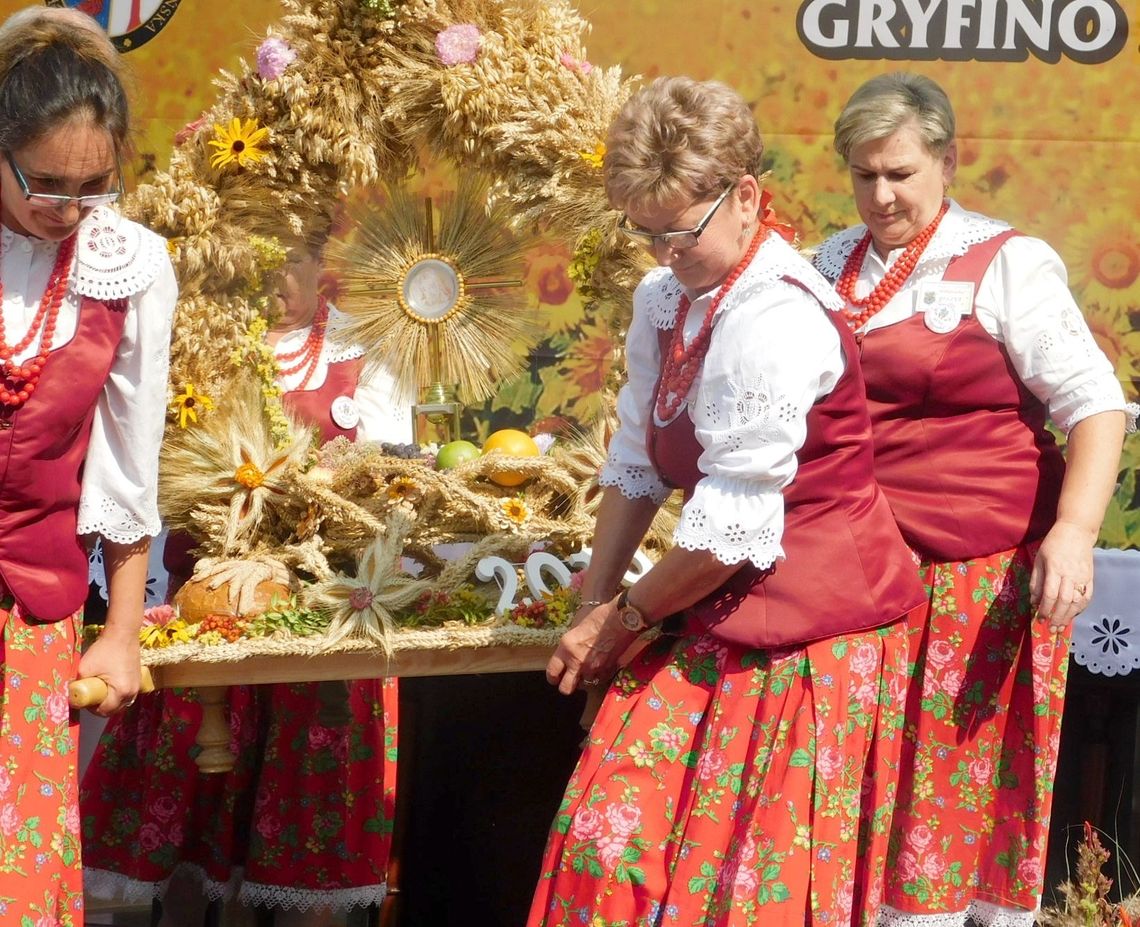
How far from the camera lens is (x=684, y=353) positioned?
7.09 ft

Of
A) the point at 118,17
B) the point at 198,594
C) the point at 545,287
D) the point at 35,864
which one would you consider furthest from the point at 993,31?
the point at 35,864

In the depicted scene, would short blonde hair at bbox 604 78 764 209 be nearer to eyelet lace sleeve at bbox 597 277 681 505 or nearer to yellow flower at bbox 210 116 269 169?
eyelet lace sleeve at bbox 597 277 681 505

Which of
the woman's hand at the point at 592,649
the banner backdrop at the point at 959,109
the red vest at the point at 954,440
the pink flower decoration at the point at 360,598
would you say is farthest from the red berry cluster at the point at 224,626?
the banner backdrop at the point at 959,109

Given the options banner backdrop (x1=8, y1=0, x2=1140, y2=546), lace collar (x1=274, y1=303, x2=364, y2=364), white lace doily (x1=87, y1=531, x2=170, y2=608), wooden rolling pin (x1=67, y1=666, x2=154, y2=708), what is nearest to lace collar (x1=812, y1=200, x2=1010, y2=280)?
lace collar (x1=274, y1=303, x2=364, y2=364)

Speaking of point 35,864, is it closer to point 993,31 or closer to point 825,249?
point 825,249

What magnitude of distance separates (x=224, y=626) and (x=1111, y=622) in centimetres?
206

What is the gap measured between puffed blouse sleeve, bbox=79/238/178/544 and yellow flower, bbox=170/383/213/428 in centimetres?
62

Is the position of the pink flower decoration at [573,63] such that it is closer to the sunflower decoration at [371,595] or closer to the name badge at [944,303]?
the name badge at [944,303]

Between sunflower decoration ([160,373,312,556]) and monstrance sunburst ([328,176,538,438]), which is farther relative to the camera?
monstrance sunburst ([328,176,538,438])

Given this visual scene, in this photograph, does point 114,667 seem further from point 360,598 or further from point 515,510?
point 515,510

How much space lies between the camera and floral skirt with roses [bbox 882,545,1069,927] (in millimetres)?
2439

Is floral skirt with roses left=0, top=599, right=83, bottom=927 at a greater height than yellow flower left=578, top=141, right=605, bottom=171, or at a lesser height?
lesser

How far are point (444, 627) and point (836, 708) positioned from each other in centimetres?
79

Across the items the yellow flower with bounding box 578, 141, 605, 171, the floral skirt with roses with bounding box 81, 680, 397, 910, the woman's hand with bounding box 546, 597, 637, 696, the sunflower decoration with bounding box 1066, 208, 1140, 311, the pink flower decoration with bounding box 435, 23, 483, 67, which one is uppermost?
the sunflower decoration with bounding box 1066, 208, 1140, 311
